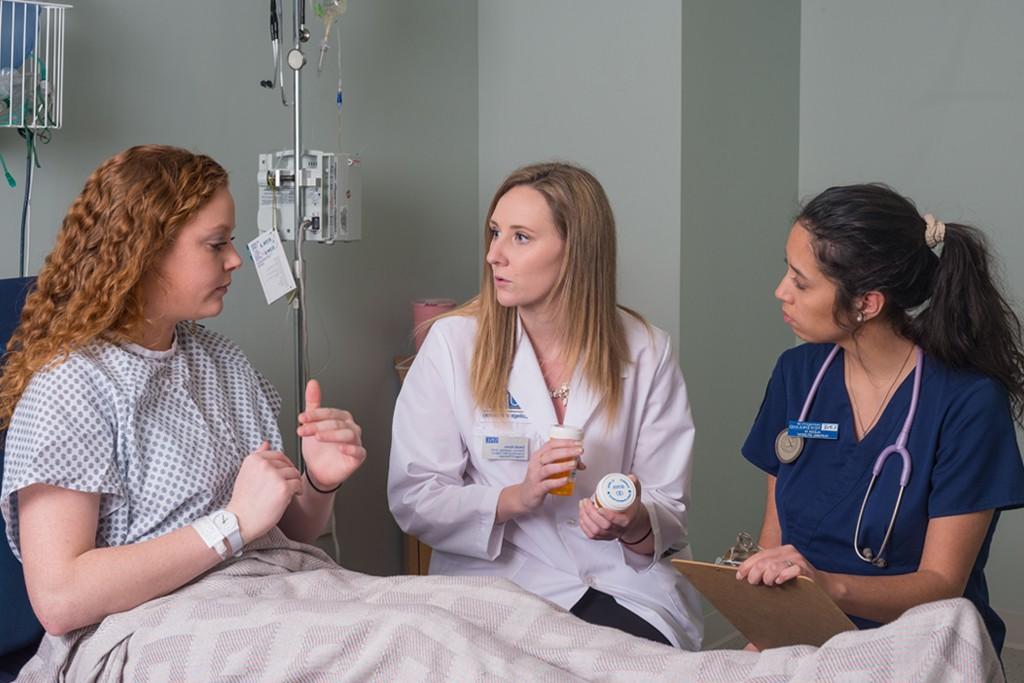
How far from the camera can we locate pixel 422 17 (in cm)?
329

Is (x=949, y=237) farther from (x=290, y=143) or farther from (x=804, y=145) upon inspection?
(x=804, y=145)

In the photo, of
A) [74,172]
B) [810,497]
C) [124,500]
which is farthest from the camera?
[74,172]

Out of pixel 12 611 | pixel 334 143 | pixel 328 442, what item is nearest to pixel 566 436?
pixel 328 442

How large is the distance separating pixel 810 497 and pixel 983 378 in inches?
14.2

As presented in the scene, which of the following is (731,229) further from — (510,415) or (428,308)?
(510,415)

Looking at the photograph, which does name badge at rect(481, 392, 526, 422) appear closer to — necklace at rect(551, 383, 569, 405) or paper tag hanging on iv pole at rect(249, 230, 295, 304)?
necklace at rect(551, 383, 569, 405)

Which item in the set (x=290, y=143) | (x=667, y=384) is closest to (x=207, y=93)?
(x=290, y=143)

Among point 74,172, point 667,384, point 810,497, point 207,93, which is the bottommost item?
point 810,497

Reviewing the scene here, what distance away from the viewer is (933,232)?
1.95m

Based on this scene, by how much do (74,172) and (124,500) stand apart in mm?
1063

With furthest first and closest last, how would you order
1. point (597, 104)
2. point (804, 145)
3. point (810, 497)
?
point (804, 145) → point (597, 104) → point (810, 497)

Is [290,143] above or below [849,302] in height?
above

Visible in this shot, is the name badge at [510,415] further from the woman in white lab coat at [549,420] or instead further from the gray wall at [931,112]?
the gray wall at [931,112]

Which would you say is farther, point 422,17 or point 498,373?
point 422,17
